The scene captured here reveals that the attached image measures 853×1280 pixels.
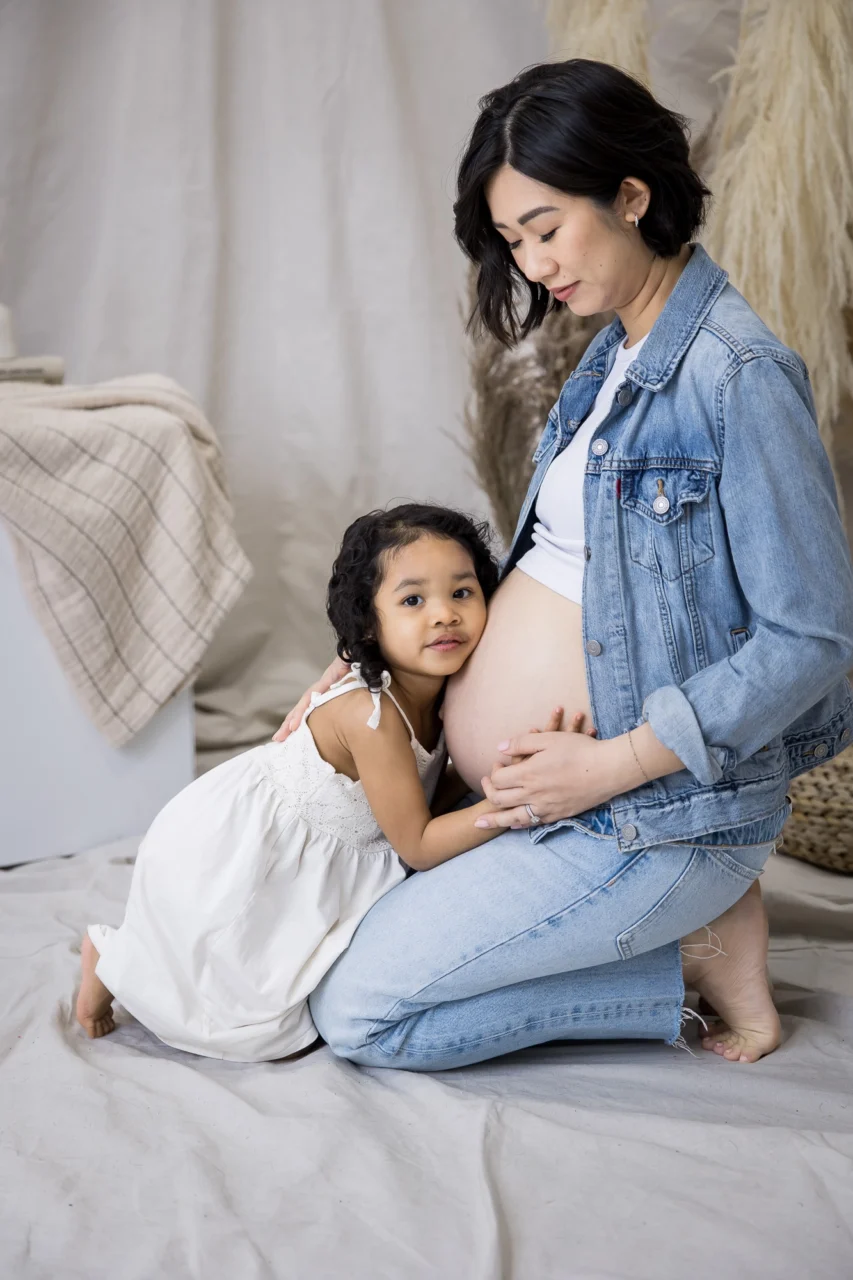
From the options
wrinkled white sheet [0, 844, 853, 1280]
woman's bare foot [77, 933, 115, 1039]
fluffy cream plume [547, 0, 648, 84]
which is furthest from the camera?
fluffy cream plume [547, 0, 648, 84]

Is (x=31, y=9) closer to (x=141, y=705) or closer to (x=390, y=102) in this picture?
(x=390, y=102)

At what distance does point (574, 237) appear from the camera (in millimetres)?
1278

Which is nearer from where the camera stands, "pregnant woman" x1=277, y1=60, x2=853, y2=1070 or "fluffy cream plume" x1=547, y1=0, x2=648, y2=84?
"pregnant woman" x1=277, y1=60, x2=853, y2=1070

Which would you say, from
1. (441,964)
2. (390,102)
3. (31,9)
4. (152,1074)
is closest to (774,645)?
(441,964)

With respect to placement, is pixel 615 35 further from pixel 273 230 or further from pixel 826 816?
pixel 826 816

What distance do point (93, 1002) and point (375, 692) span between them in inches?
21.4

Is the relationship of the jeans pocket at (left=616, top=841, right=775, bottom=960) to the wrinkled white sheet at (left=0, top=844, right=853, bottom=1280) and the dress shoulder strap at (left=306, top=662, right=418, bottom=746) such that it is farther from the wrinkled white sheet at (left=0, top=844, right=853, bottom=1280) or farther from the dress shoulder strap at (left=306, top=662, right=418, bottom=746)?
the dress shoulder strap at (left=306, top=662, right=418, bottom=746)

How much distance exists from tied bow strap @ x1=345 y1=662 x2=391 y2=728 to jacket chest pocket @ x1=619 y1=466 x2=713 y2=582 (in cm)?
34

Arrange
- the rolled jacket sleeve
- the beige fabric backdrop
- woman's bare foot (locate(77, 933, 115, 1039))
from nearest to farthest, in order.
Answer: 1. the rolled jacket sleeve
2. woman's bare foot (locate(77, 933, 115, 1039))
3. the beige fabric backdrop

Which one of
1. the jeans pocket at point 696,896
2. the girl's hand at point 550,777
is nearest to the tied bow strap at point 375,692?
the girl's hand at point 550,777

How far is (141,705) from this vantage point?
2.23 meters

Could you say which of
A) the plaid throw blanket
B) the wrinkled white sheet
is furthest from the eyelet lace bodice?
the plaid throw blanket

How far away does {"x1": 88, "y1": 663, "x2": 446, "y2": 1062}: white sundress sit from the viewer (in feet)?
4.61

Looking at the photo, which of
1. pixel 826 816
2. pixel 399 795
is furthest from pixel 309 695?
pixel 826 816
